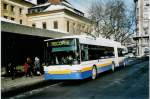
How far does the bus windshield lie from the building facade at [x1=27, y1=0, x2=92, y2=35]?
47.9 meters

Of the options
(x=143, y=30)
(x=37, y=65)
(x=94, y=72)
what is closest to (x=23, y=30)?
(x=37, y=65)

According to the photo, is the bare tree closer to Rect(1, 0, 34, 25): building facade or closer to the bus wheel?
Rect(1, 0, 34, 25): building facade

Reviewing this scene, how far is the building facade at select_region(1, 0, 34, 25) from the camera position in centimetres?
6109

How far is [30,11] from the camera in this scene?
71.9 m

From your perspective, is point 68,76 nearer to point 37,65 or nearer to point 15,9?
point 37,65

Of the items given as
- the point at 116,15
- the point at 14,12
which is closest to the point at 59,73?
the point at 116,15

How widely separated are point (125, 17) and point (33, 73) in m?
31.4

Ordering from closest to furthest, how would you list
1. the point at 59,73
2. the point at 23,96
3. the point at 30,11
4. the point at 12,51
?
the point at 23,96 → the point at 59,73 → the point at 12,51 → the point at 30,11

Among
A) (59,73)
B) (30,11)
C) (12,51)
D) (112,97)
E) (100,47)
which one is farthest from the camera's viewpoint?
(30,11)

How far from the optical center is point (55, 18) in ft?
225

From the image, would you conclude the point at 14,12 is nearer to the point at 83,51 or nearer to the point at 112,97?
the point at 83,51

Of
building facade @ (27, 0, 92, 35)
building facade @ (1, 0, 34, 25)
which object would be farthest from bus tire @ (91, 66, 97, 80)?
building facade @ (27, 0, 92, 35)

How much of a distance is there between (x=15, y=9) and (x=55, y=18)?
8.52 m

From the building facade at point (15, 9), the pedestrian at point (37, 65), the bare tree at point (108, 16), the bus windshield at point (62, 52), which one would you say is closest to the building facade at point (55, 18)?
the building facade at point (15, 9)
